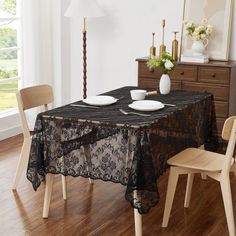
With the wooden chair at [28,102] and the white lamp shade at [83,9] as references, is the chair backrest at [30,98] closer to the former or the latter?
the wooden chair at [28,102]

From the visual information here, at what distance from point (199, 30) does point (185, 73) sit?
0.43 meters

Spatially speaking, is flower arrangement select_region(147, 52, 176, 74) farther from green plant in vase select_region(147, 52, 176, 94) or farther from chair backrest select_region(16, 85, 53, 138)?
chair backrest select_region(16, 85, 53, 138)

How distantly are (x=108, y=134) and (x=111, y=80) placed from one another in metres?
2.82

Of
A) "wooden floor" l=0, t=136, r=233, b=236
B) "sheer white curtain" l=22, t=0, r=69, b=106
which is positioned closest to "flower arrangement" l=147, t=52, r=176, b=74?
"wooden floor" l=0, t=136, r=233, b=236

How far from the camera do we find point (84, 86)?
584 cm

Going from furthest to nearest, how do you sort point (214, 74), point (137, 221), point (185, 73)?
point (185, 73) → point (214, 74) → point (137, 221)

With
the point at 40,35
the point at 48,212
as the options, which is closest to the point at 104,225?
the point at 48,212

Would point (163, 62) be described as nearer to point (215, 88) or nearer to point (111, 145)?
point (111, 145)

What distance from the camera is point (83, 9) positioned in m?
5.43

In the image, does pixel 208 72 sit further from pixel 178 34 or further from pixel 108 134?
pixel 108 134

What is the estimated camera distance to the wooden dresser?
5.05 meters

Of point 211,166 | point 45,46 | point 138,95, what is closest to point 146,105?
point 138,95

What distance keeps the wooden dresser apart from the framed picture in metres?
0.19

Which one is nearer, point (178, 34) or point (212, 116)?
point (212, 116)
